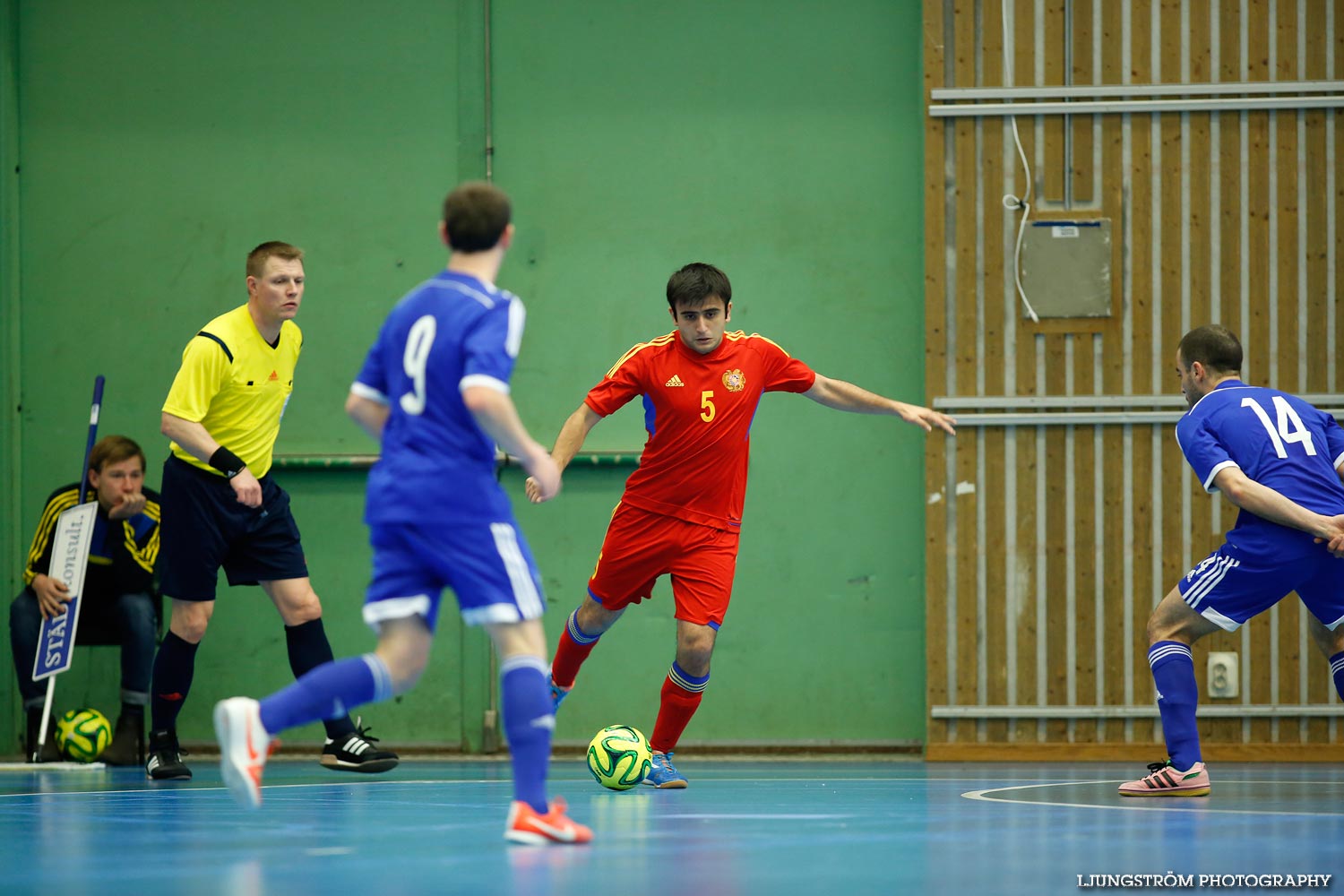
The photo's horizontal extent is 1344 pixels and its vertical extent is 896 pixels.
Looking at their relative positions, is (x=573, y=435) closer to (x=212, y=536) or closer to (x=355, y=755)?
(x=212, y=536)

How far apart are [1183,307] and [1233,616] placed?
10.5ft

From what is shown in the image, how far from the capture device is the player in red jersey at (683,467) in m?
5.99

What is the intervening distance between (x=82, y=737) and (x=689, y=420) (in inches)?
157

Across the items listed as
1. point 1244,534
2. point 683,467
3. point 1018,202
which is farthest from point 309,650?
point 1018,202

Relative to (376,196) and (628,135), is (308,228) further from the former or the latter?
(628,135)

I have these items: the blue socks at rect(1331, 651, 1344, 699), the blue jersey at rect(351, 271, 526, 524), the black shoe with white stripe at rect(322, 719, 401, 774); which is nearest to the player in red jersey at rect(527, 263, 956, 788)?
the black shoe with white stripe at rect(322, 719, 401, 774)

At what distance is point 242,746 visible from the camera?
12.8 feet

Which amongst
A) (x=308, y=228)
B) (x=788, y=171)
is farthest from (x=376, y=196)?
(x=788, y=171)

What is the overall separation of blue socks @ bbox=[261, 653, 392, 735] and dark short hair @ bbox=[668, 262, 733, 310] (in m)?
2.40

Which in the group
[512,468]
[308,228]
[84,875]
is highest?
[308,228]

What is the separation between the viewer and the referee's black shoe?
672 cm

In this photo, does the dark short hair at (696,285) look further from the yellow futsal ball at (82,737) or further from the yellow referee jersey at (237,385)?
the yellow futsal ball at (82,737)

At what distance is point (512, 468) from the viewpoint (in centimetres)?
852

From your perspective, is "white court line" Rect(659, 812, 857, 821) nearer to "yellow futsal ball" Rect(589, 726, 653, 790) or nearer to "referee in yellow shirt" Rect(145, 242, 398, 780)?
"yellow futsal ball" Rect(589, 726, 653, 790)
